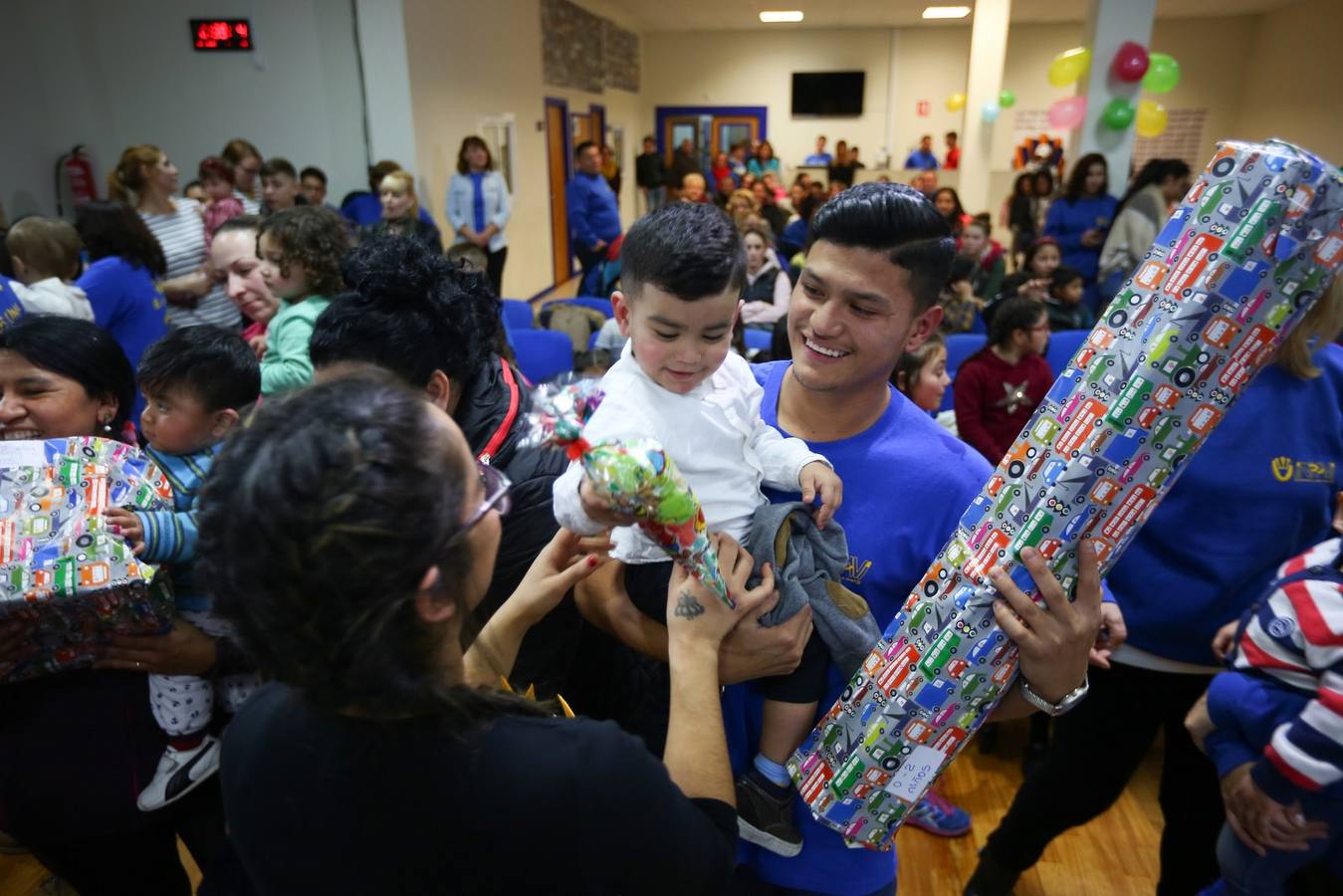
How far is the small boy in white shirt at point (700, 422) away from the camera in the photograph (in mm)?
1208

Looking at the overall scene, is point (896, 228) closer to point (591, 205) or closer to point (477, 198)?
point (477, 198)

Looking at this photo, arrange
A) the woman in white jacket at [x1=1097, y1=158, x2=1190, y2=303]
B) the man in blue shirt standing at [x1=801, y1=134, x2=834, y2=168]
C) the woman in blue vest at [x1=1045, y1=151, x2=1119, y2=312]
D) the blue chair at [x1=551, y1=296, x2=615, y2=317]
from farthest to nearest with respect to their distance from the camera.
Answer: the man in blue shirt standing at [x1=801, y1=134, x2=834, y2=168]
the woman in blue vest at [x1=1045, y1=151, x2=1119, y2=312]
the woman in white jacket at [x1=1097, y1=158, x2=1190, y2=303]
the blue chair at [x1=551, y1=296, x2=615, y2=317]

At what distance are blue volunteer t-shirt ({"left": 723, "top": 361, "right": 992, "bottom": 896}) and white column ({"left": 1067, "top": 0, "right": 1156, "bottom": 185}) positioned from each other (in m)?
6.63

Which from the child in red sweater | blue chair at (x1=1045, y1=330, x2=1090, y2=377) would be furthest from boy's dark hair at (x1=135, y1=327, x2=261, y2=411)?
blue chair at (x1=1045, y1=330, x2=1090, y2=377)

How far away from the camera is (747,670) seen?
3.72 feet

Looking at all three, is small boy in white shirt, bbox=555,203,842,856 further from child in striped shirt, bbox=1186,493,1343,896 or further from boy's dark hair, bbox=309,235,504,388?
child in striped shirt, bbox=1186,493,1343,896

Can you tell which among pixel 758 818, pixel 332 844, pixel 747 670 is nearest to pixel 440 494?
pixel 332 844

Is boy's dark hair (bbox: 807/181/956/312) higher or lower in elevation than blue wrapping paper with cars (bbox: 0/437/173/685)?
higher

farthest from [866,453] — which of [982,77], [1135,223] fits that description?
[982,77]

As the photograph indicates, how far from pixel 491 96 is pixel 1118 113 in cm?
590

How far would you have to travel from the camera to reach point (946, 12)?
464 inches

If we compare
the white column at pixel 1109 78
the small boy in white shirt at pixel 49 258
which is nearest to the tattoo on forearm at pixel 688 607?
the small boy in white shirt at pixel 49 258

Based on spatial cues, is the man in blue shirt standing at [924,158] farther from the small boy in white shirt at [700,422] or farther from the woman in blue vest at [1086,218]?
the small boy in white shirt at [700,422]

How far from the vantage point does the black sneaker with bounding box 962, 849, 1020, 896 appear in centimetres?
208
